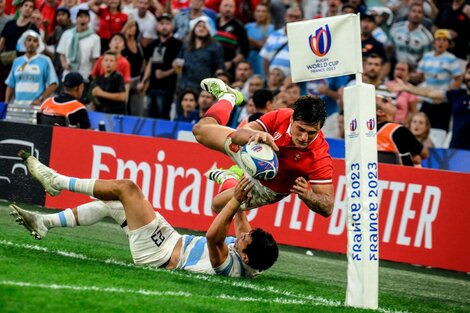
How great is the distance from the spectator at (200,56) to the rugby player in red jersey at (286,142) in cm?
767

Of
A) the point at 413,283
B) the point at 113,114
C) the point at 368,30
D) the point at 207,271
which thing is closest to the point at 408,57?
the point at 368,30

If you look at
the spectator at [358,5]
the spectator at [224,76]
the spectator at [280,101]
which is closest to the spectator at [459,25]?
the spectator at [358,5]

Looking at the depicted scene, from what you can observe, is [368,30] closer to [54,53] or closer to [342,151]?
[342,151]

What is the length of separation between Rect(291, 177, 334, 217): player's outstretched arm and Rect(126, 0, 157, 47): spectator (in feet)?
35.5

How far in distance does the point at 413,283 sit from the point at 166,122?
20.9ft

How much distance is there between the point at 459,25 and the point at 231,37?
414cm

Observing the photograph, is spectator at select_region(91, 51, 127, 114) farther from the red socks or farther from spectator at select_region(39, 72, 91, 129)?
the red socks

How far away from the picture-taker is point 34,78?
19719 millimetres

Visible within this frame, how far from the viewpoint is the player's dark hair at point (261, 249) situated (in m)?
A: 10.3

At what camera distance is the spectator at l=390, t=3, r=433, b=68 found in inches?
702

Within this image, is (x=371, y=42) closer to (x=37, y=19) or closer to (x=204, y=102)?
(x=204, y=102)

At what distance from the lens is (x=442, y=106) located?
17.1 m

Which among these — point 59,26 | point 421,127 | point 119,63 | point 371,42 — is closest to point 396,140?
point 421,127

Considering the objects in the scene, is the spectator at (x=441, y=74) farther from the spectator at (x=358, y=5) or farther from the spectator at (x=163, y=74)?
the spectator at (x=163, y=74)
